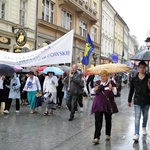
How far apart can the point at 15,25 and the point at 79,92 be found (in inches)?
468

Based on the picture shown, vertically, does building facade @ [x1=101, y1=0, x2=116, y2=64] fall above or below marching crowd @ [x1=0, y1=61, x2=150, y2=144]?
above

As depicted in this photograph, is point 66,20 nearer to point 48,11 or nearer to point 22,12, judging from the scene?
point 48,11

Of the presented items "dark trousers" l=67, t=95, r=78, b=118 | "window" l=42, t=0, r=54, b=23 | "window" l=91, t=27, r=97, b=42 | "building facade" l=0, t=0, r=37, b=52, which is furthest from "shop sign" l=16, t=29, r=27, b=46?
"window" l=91, t=27, r=97, b=42

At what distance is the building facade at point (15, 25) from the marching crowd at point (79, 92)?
16.0 feet

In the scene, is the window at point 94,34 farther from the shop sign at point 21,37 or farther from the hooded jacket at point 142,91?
the hooded jacket at point 142,91


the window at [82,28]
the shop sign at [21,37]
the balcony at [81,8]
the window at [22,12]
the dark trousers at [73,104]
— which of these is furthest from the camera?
the window at [82,28]

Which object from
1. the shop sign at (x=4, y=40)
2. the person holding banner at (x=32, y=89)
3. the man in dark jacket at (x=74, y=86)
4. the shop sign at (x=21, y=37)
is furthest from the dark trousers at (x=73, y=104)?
the shop sign at (x=4, y=40)

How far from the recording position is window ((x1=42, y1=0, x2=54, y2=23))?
25203 mm

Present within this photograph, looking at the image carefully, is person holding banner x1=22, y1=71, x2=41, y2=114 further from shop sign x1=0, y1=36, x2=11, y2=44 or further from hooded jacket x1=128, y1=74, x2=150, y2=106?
shop sign x1=0, y1=36, x2=11, y2=44

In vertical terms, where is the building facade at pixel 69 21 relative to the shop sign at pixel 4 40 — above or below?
above

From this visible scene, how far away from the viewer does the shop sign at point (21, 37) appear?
1956cm

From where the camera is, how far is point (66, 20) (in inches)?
1166

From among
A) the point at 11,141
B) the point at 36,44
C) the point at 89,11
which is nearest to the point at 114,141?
the point at 11,141

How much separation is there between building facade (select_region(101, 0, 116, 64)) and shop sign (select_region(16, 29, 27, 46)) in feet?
81.1
